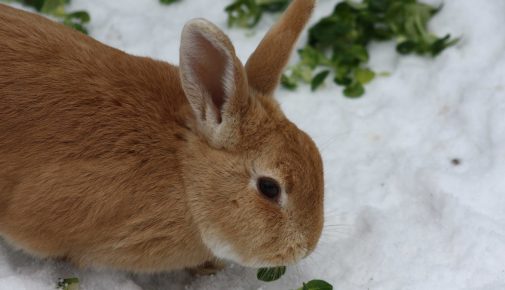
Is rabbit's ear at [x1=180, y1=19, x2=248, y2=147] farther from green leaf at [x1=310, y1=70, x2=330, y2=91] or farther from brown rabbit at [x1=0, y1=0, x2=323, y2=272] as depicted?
green leaf at [x1=310, y1=70, x2=330, y2=91]

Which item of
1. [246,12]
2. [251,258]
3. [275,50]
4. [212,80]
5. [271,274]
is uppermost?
[212,80]

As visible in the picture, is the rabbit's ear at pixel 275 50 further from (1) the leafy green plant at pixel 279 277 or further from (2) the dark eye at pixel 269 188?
(1) the leafy green plant at pixel 279 277

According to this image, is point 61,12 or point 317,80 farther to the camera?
point 61,12

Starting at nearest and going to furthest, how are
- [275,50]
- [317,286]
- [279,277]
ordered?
[275,50] → [317,286] → [279,277]

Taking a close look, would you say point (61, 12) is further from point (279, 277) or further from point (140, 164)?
point (279, 277)

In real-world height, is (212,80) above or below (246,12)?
above

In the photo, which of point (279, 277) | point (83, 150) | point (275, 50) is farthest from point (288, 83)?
point (83, 150)

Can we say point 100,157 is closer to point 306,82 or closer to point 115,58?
point 115,58
